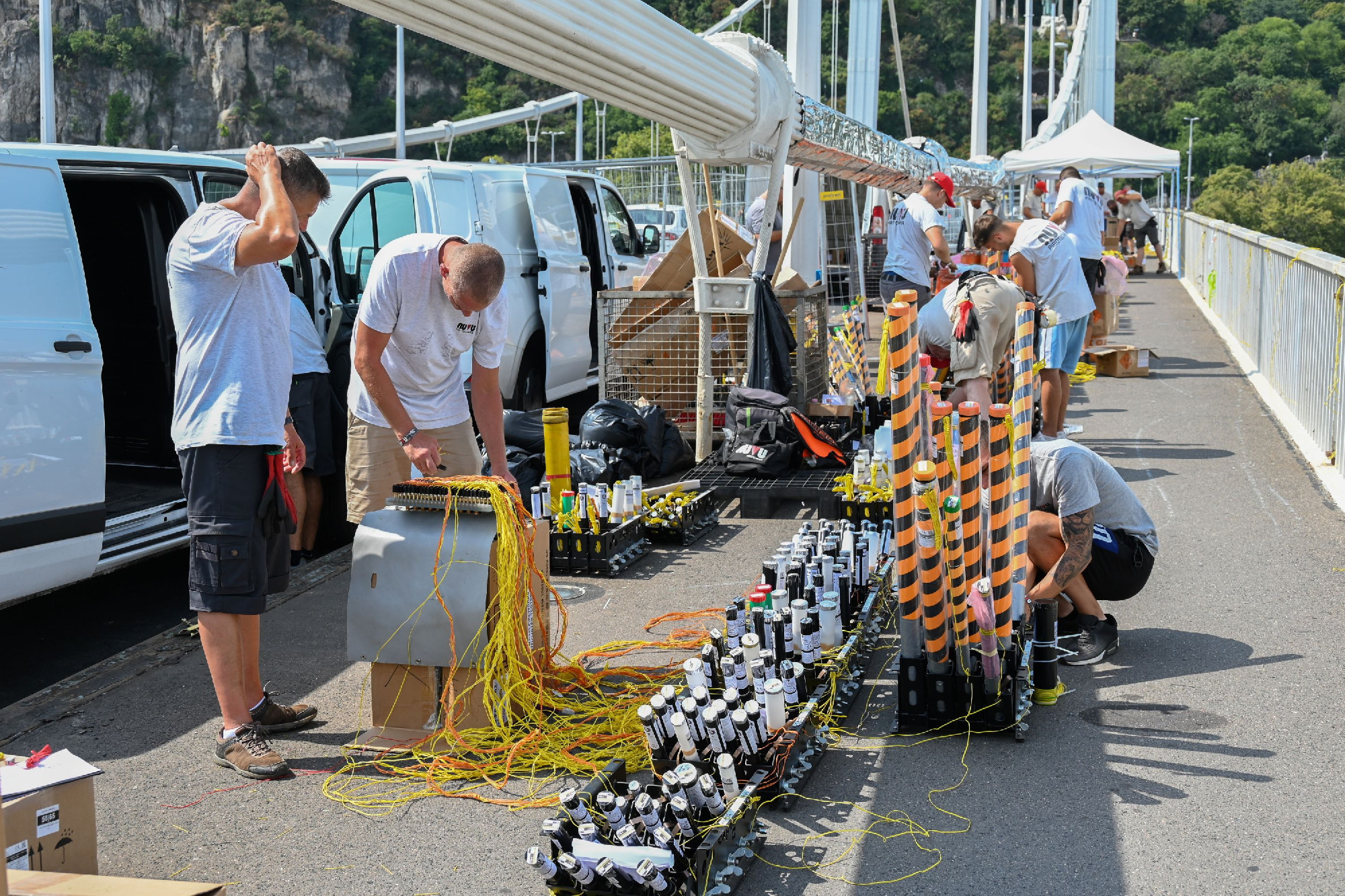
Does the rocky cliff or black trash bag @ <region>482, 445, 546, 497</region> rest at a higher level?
the rocky cliff

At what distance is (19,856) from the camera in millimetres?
3242

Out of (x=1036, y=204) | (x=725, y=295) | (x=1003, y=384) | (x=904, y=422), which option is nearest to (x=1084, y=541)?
(x=904, y=422)

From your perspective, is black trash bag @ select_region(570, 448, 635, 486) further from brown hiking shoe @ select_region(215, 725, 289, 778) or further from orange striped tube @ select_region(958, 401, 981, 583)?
brown hiking shoe @ select_region(215, 725, 289, 778)

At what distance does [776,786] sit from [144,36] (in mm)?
134241

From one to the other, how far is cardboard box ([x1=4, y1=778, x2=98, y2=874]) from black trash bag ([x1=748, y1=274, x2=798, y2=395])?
249 inches

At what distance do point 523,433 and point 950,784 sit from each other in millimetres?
4870

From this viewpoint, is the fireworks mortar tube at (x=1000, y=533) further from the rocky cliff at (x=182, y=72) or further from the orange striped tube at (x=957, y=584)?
the rocky cliff at (x=182, y=72)

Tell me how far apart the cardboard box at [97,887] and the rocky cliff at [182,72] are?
122 metres

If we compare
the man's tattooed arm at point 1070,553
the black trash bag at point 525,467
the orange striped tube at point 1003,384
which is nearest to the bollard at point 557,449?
the black trash bag at point 525,467

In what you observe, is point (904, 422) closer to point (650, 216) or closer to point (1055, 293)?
point (1055, 293)

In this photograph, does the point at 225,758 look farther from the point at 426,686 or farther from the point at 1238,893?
the point at 1238,893

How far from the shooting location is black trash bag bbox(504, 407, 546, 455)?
852 cm

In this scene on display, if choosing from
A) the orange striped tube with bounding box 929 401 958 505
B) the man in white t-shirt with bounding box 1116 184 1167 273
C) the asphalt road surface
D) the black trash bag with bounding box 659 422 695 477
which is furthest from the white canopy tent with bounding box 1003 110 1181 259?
the orange striped tube with bounding box 929 401 958 505

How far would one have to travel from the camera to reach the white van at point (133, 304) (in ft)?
16.8
